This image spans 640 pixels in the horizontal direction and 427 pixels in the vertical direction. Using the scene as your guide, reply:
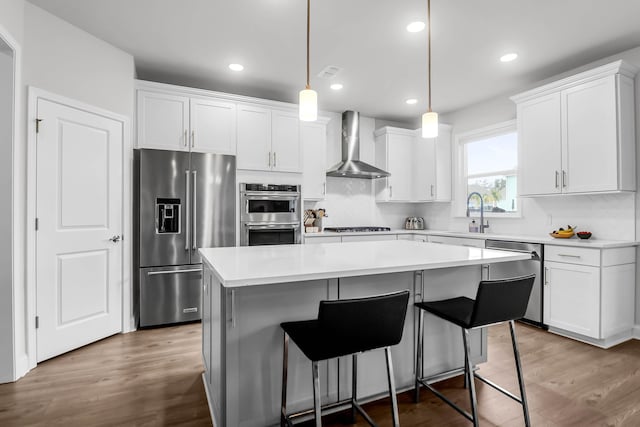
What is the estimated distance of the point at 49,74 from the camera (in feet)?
8.65

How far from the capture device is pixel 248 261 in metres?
1.80

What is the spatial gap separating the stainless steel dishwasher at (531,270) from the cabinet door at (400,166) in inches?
71.6

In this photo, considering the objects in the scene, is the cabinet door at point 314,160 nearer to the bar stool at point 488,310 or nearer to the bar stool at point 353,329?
the bar stool at point 488,310

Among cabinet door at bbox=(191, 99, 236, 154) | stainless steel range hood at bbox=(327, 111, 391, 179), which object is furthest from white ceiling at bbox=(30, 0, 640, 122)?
stainless steel range hood at bbox=(327, 111, 391, 179)

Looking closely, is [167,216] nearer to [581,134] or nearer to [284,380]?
[284,380]

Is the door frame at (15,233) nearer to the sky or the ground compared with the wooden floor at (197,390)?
nearer to the sky

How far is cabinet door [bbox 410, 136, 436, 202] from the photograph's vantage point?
503 centimetres

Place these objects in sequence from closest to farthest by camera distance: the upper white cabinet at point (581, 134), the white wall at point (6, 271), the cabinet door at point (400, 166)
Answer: the white wall at point (6, 271)
the upper white cabinet at point (581, 134)
the cabinet door at point (400, 166)

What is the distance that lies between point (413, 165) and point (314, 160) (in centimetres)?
173

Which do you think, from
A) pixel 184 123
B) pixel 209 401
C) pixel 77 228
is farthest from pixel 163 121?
pixel 209 401

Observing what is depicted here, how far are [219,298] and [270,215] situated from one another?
235 cm

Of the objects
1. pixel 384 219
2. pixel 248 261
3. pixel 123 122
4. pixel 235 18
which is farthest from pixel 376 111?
pixel 248 261

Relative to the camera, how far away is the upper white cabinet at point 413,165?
502cm

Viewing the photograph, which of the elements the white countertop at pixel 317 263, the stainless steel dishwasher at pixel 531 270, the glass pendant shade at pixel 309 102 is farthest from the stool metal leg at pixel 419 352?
the stainless steel dishwasher at pixel 531 270
